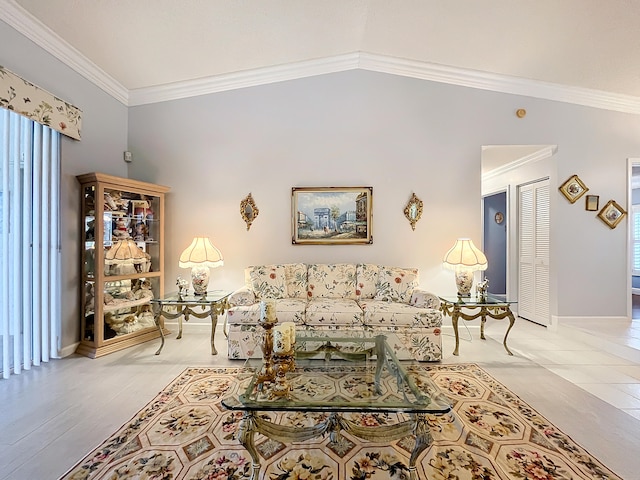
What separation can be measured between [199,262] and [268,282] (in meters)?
0.82

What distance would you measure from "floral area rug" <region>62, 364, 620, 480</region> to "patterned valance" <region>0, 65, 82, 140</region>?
268 centimetres

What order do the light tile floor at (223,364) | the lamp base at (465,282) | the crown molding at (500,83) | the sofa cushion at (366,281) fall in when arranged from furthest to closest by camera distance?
the crown molding at (500,83)
the sofa cushion at (366,281)
the lamp base at (465,282)
the light tile floor at (223,364)

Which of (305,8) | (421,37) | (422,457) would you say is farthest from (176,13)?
(422,457)

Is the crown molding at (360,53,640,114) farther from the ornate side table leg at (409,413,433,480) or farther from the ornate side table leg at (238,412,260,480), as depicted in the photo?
the ornate side table leg at (238,412,260,480)

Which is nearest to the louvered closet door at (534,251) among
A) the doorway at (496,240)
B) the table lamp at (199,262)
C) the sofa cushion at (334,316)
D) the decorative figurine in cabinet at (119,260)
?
the doorway at (496,240)

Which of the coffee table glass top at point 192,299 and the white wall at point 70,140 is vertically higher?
the white wall at point 70,140

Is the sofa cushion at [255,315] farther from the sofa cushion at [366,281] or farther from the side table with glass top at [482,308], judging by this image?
the side table with glass top at [482,308]

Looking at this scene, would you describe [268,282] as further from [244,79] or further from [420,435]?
[244,79]

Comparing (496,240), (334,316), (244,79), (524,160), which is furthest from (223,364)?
(496,240)

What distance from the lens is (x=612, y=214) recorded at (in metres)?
3.88

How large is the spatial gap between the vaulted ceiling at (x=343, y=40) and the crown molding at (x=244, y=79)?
13 millimetres

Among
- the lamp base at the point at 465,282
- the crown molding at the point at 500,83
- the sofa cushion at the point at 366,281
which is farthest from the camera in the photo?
the crown molding at the point at 500,83

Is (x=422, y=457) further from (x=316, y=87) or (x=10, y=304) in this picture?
(x=316, y=87)

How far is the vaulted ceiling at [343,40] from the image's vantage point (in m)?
2.72
